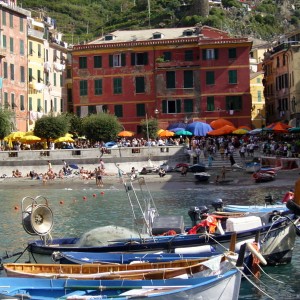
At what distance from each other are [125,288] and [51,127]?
52055 millimetres

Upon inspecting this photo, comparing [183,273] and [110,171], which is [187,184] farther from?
[183,273]

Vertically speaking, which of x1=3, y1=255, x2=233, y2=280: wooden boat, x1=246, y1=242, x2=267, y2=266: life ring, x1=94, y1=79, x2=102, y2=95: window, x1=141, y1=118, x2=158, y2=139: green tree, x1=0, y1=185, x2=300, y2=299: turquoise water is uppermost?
x1=94, y1=79, x2=102, y2=95: window

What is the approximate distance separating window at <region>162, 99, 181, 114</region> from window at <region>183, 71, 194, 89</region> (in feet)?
5.67

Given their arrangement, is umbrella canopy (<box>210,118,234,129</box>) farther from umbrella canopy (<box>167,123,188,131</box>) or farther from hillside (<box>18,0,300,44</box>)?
hillside (<box>18,0,300,44</box>)

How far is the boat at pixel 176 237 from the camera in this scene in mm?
22906

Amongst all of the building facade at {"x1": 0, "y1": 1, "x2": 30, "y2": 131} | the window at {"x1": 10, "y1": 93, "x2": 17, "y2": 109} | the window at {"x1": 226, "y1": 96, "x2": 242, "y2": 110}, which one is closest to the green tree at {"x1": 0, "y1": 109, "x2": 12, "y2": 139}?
the building facade at {"x1": 0, "y1": 1, "x2": 30, "y2": 131}

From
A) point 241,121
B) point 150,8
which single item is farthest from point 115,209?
point 150,8

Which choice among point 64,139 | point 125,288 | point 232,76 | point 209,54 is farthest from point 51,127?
point 125,288

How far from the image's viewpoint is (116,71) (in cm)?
7962

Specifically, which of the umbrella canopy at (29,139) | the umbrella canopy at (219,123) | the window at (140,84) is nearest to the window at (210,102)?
the umbrella canopy at (219,123)

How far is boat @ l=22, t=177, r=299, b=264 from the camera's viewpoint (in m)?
22.9

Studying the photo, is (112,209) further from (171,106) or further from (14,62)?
(14,62)

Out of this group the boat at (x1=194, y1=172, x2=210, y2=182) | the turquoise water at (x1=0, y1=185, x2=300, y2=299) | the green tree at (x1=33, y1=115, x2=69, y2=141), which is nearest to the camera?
the turquoise water at (x1=0, y1=185, x2=300, y2=299)

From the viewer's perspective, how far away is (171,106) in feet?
255
